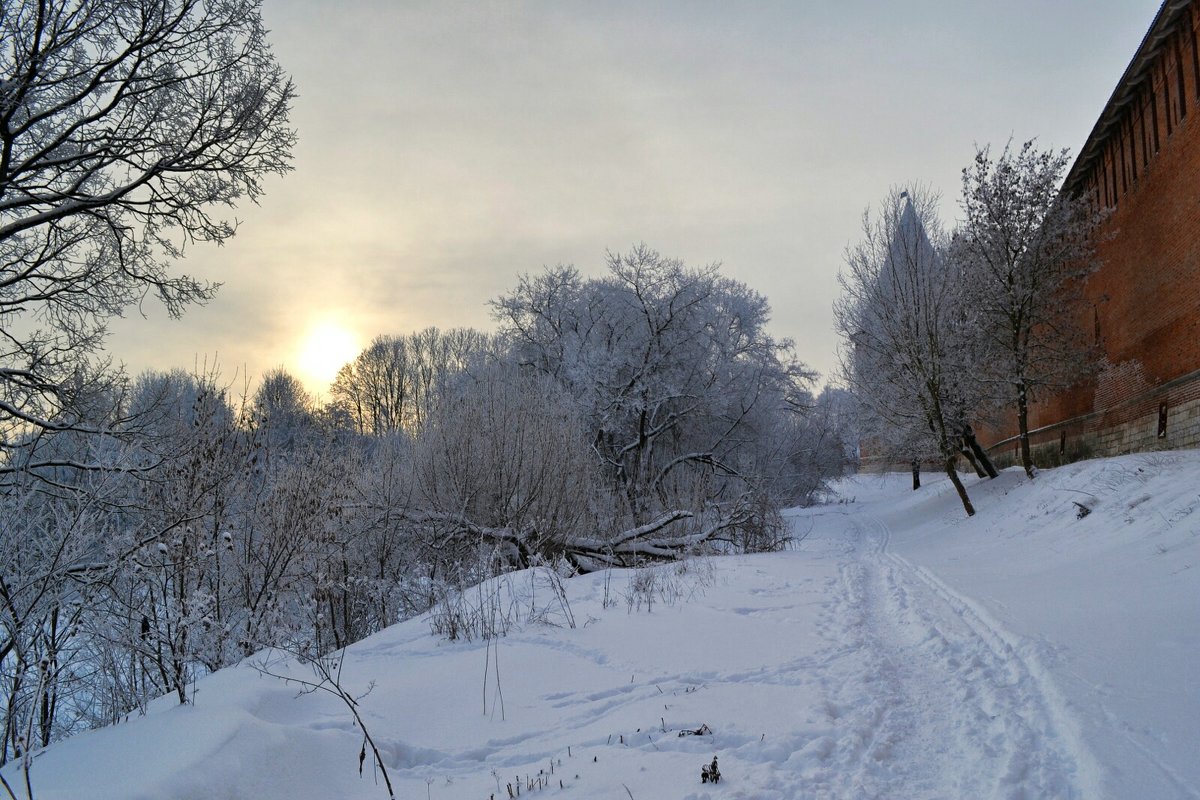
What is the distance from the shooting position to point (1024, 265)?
1802cm

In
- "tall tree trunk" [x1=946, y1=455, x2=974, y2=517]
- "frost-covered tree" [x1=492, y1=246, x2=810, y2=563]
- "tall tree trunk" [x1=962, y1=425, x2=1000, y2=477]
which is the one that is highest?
"frost-covered tree" [x1=492, y1=246, x2=810, y2=563]

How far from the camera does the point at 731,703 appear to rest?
4133mm

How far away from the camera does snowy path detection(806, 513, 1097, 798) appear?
9.70 ft

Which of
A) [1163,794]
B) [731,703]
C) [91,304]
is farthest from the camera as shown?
[91,304]

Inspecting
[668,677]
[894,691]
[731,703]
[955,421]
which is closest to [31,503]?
[668,677]

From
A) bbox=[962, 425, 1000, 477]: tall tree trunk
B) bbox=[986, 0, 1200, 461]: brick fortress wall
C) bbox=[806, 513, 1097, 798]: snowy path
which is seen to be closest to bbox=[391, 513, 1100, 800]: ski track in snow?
bbox=[806, 513, 1097, 798]: snowy path

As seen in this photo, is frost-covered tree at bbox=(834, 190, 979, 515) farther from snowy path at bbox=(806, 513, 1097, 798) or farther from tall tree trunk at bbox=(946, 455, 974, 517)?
snowy path at bbox=(806, 513, 1097, 798)

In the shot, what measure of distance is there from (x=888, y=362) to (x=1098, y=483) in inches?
284

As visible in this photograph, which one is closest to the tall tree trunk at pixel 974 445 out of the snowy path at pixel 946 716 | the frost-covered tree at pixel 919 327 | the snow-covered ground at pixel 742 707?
the frost-covered tree at pixel 919 327

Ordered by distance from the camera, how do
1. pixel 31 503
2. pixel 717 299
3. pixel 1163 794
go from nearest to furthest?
pixel 1163 794 → pixel 31 503 → pixel 717 299

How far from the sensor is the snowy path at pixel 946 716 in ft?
9.70

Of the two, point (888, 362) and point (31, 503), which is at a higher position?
point (888, 362)

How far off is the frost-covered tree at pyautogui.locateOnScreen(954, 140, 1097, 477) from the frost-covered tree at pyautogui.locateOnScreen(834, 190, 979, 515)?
0.59 meters

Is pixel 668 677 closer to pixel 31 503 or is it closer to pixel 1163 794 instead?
pixel 1163 794
